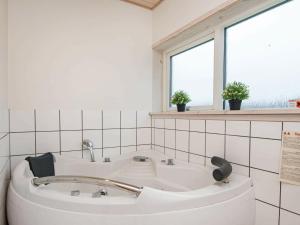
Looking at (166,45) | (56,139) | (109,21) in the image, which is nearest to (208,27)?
(166,45)

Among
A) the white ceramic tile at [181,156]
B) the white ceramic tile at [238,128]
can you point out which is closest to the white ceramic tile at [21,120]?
the white ceramic tile at [181,156]

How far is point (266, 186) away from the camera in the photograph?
0.93 meters

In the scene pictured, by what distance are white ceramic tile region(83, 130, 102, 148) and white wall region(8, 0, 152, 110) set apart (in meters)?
0.22

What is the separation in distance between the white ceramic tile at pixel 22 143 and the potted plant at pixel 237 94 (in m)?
1.38

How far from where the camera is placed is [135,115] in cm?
181

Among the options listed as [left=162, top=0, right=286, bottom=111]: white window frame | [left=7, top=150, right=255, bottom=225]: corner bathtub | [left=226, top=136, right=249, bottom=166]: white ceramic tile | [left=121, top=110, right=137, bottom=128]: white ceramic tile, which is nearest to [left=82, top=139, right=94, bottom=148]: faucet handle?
[left=121, top=110, right=137, bottom=128]: white ceramic tile

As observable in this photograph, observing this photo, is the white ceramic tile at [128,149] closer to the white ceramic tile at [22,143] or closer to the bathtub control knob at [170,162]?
the bathtub control knob at [170,162]

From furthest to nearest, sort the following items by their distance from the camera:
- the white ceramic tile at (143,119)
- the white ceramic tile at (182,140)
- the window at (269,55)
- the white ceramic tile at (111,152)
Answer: the white ceramic tile at (143,119), the white ceramic tile at (111,152), the white ceramic tile at (182,140), the window at (269,55)

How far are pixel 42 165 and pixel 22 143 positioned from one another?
0.25 meters

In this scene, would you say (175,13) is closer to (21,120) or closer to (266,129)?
(266,129)

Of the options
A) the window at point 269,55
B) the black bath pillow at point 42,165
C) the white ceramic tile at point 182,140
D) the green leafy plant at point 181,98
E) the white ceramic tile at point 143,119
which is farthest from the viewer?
Result: the white ceramic tile at point 143,119

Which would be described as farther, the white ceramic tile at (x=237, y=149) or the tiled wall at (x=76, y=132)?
the tiled wall at (x=76, y=132)

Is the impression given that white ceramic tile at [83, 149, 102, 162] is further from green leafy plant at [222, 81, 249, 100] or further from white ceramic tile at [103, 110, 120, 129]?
green leafy plant at [222, 81, 249, 100]

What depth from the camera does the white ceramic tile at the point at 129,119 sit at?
1.76 m
